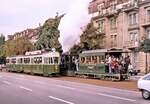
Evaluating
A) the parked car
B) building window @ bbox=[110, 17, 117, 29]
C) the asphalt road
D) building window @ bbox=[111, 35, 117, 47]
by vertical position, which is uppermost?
building window @ bbox=[110, 17, 117, 29]

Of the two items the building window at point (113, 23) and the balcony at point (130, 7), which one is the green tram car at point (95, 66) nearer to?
the balcony at point (130, 7)

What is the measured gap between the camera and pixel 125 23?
206 ft

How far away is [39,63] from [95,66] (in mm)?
12337

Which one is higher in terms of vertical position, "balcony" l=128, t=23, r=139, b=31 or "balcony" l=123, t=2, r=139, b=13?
"balcony" l=123, t=2, r=139, b=13

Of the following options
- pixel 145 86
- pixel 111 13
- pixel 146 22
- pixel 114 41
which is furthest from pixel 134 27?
pixel 145 86

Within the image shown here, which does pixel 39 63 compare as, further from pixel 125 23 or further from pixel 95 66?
pixel 125 23

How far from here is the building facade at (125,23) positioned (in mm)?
57688

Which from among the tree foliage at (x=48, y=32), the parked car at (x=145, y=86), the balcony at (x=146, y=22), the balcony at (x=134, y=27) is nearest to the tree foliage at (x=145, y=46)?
the balcony at (x=146, y=22)

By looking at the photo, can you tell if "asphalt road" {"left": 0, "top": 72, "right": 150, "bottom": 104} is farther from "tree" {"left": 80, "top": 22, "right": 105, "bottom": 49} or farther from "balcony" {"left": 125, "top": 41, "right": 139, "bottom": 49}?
"balcony" {"left": 125, "top": 41, "right": 139, "bottom": 49}

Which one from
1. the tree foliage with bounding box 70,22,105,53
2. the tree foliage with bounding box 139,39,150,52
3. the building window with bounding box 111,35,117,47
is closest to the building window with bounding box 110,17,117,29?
the building window with bounding box 111,35,117,47

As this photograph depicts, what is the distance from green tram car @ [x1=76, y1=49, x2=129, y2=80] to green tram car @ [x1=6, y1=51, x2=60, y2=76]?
333 cm

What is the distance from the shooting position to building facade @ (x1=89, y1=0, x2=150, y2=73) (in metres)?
57.7

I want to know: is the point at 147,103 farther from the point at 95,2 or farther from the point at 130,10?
the point at 95,2

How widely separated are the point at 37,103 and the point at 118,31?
45.7m
